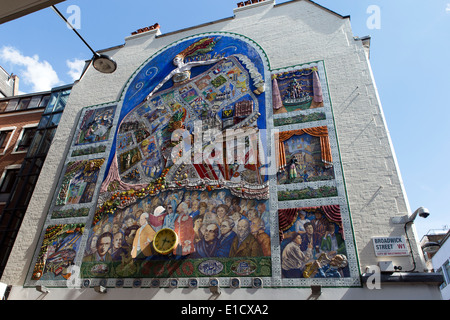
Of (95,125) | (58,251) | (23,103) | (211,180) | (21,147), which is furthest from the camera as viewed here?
(23,103)

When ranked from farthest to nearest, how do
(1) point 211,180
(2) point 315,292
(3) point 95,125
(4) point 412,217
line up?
(3) point 95,125 < (1) point 211,180 < (4) point 412,217 < (2) point 315,292

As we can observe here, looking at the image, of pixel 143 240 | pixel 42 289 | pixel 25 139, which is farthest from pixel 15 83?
pixel 143 240

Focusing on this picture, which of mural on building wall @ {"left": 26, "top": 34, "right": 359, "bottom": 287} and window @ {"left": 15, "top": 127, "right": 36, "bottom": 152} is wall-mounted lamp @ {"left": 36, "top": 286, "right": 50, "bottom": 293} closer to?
mural on building wall @ {"left": 26, "top": 34, "right": 359, "bottom": 287}

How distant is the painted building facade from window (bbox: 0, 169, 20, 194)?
4420 millimetres

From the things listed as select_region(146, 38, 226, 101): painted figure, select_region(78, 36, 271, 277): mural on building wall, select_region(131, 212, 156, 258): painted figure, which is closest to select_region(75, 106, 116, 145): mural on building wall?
select_region(78, 36, 271, 277): mural on building wall

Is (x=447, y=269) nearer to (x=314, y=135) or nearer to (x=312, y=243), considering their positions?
(x=314, y=135)

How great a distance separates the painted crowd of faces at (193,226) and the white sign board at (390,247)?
3.17 metres

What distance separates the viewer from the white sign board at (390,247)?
986 cm

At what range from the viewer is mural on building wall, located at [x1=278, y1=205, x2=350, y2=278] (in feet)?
33.3

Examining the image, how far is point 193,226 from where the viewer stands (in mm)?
12023

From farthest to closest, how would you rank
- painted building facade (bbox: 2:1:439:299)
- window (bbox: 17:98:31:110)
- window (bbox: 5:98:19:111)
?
window (bbox: 5:98:19:111) → window (bbox: 17:98:31:110) → painted building facade (bbox: 2:1:439:299)

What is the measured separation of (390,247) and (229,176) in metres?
5.61

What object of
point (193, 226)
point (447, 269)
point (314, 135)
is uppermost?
point (314, 135)

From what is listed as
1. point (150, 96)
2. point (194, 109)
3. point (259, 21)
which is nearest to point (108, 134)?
point (150, 96)
